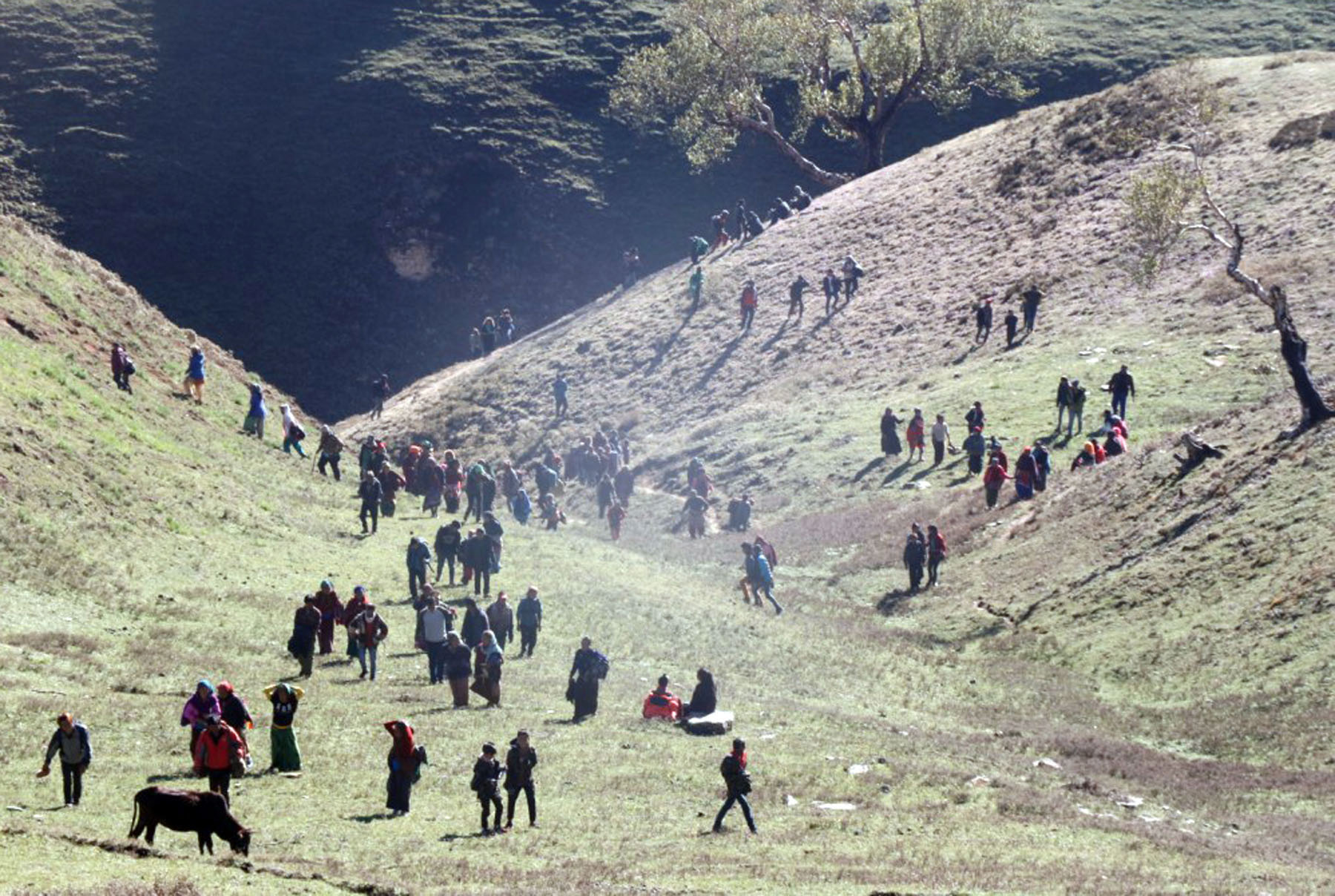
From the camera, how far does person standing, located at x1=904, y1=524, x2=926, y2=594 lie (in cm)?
4153

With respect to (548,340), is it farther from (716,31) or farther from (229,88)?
(229,88)

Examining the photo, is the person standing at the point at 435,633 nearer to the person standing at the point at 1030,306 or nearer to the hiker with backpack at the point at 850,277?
the person standing at the point at 1030,306

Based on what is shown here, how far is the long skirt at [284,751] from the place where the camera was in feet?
78.6

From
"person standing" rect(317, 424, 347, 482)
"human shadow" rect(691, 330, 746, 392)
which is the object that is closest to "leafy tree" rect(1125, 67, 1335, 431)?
"human shadow" rect(691, 330, 746, 392)

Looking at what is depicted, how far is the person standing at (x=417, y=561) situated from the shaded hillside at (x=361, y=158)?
37.5 metres

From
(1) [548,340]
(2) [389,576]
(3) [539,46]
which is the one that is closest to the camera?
(2) [389,576]

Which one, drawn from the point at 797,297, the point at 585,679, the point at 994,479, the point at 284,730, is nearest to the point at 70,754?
the point at 284,730

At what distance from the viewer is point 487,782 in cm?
2195

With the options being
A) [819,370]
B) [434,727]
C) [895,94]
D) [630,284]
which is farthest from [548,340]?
[434,727]

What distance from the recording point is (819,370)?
6141cm

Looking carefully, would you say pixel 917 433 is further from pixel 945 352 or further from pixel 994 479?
pixel 945 352

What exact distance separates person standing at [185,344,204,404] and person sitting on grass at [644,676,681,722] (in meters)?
25.7

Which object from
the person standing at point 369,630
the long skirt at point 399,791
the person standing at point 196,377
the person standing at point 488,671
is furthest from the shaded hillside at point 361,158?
the long skirt at point 399,791

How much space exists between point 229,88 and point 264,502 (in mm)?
53693
